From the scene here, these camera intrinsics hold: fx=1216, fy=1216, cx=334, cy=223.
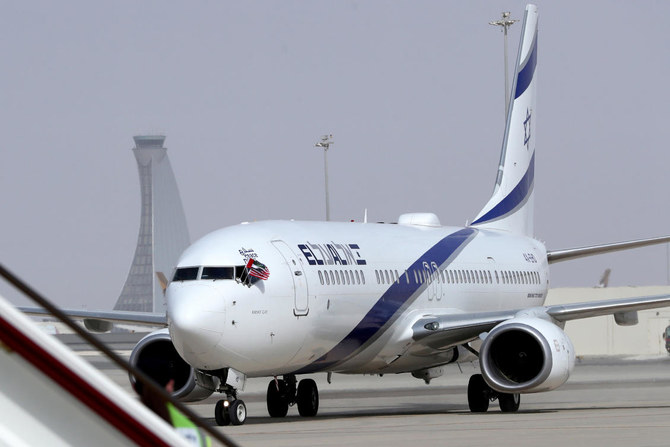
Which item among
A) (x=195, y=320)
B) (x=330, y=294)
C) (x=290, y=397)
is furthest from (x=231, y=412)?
(x=290, y=397)

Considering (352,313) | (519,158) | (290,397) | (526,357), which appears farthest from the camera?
(519,158)

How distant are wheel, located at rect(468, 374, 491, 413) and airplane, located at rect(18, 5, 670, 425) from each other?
0.03m

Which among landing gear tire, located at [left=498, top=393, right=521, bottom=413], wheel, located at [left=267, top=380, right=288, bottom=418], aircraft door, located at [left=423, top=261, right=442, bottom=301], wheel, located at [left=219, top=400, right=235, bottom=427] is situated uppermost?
aircraft door, located at [left=423, top=261, right=442, bottom=301]

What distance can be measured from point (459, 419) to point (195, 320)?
444 centimetres

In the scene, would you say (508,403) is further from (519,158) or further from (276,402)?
(519,158)

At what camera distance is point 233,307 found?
16031mm

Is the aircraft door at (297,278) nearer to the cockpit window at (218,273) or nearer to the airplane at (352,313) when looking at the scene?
the airplane at (352,313)

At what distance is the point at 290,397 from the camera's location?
20172 mm

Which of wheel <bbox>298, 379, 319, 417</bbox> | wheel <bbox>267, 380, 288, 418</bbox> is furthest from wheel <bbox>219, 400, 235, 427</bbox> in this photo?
wheel <bbox>298, 379, 319, 417</bbox>

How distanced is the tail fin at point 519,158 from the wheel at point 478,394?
638cm

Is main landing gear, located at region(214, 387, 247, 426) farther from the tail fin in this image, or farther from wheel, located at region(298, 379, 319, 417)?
the tail fin

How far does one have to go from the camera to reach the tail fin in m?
27.4

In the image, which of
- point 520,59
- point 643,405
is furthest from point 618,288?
point 643,405

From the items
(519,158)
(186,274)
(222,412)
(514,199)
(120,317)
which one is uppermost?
(519,158)
